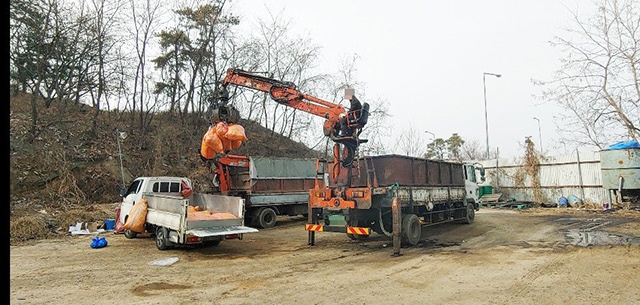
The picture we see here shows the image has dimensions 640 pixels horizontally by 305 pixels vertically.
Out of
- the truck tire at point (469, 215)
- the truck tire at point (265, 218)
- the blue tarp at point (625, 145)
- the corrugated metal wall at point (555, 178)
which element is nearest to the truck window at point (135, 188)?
the truck tire at point (265, 218)

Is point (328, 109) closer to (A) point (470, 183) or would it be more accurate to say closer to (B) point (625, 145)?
(A) point (470, 183)

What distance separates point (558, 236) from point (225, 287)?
9790 mm

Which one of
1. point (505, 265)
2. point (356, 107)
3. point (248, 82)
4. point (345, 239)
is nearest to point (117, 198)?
point (248, 82)

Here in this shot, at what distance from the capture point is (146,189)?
36.5 feet

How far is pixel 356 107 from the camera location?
928 cm

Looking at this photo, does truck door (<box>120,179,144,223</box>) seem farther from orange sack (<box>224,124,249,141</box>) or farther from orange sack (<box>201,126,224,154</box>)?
orange sack (<box>224,124,249,141</box>)

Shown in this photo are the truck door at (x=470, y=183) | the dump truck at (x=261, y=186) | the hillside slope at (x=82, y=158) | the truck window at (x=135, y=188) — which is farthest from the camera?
the truck door at (x=470, y=183)

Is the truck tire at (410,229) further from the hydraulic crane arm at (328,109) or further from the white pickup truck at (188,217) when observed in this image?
the white pickup truck at (188,217)

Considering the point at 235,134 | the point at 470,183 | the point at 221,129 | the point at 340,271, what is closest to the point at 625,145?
the point at 470,183

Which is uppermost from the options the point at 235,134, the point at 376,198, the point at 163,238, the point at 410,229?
the point at 235,134

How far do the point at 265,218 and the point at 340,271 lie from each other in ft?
25.7

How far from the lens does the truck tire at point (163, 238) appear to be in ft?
30.1

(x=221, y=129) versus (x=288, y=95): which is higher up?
(x=288, y=95)

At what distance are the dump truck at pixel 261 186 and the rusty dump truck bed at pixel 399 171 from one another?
4852 millimetres
